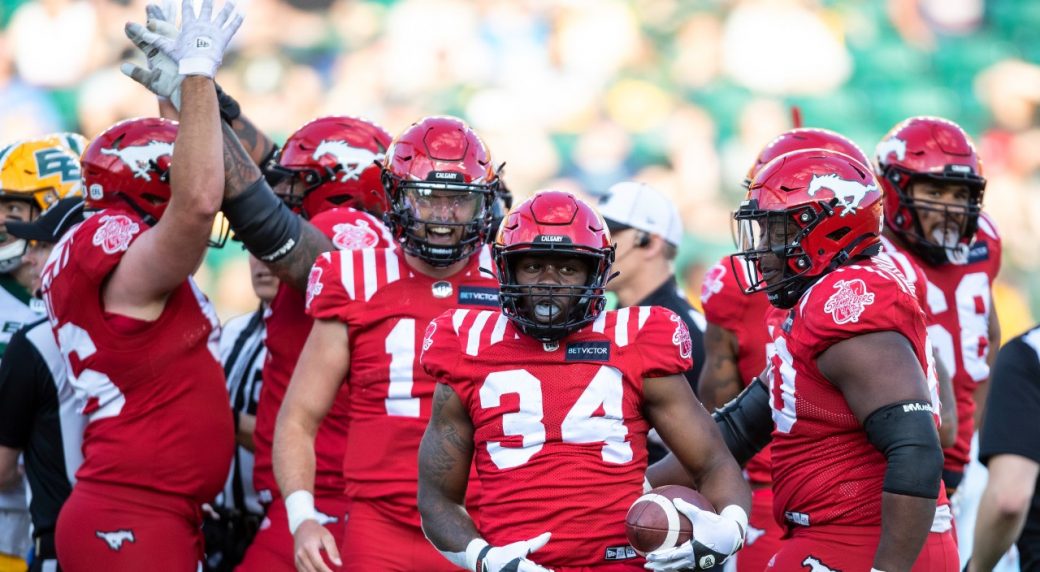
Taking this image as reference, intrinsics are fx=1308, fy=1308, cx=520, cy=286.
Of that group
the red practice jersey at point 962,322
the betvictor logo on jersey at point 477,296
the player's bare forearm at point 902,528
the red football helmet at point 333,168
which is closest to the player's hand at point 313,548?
the betvictor logo on jersey at point 477,296

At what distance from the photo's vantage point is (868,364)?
3104 mm

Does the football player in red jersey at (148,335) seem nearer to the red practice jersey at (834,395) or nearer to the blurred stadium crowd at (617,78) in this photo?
the red practice jersey at (834,395)

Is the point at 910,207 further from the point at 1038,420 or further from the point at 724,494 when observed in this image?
the point at 724,494

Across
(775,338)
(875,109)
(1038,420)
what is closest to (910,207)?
(1038,420)

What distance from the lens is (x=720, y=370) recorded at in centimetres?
487

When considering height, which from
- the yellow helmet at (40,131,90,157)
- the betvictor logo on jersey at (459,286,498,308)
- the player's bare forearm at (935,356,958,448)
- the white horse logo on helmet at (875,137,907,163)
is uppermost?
the yellow helmet at (40,131,90,157)

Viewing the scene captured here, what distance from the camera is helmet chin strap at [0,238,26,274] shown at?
16.9ft

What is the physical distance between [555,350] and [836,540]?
85 centimetres

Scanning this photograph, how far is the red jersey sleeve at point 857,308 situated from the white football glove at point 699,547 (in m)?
0.49

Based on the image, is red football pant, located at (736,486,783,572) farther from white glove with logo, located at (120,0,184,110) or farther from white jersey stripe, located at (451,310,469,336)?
white glove with logo, located at (120,0,184,110)

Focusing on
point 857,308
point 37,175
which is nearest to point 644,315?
point 857,308

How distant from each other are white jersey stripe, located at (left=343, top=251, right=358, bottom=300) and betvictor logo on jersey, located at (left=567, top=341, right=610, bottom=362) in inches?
36.3

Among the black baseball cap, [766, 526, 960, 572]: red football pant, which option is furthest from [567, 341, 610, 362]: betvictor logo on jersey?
the black baseball cap

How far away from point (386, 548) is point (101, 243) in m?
1.27
